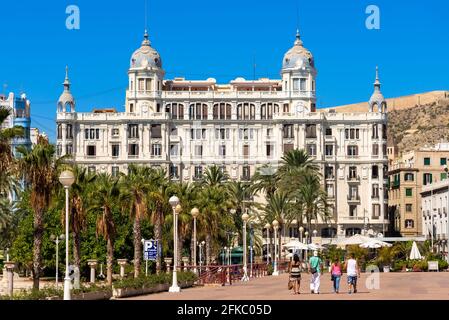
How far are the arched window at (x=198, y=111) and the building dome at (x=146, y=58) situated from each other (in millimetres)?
6916

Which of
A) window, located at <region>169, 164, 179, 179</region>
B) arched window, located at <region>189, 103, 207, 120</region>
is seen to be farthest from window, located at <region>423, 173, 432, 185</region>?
window, located at <region>169, 164, 179, 179</region>

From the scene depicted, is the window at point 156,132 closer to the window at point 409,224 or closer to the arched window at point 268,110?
the arched window at point 268,110

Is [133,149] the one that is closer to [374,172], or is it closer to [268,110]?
[268,110]

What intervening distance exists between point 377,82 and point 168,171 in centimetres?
3228

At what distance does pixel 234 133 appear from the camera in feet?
488

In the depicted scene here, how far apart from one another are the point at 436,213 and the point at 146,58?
41822mm

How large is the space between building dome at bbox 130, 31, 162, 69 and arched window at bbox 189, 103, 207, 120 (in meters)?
6.92

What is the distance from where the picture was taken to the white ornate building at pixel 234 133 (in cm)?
14688

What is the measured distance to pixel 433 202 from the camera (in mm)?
140875

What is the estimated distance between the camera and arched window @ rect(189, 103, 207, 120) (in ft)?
486

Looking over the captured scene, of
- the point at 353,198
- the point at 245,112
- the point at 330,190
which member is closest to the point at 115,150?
the point at 245,112

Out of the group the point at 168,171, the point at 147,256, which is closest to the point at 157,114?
the point at 168,171
